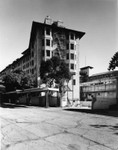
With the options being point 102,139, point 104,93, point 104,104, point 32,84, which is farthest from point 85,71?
point 102,139

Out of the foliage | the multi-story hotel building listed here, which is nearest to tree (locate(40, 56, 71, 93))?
the foliage

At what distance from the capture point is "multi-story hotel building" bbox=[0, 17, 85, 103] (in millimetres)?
41250

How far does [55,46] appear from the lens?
141 feet

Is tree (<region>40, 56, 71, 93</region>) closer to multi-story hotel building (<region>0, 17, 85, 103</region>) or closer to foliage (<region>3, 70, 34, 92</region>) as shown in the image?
foliage (<region>3, 70, 34, 92</region>)

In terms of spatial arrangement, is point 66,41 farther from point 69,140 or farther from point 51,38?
point 69,140

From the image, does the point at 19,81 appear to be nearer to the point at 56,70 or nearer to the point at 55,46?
the point at 56,70

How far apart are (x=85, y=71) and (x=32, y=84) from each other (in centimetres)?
4384

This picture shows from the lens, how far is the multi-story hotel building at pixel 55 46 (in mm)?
41250

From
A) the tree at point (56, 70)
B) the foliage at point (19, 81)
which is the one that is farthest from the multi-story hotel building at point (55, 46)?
the tree at point (56, 70)

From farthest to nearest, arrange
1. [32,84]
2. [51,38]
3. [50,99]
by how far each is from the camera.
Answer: [51,38], [32,84], [50,99]

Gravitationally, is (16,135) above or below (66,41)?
below

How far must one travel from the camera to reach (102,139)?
6.96m

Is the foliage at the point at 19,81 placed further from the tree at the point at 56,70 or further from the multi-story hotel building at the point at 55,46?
the tree at the point at 56,70

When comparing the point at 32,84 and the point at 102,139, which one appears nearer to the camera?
the point at 102,139
